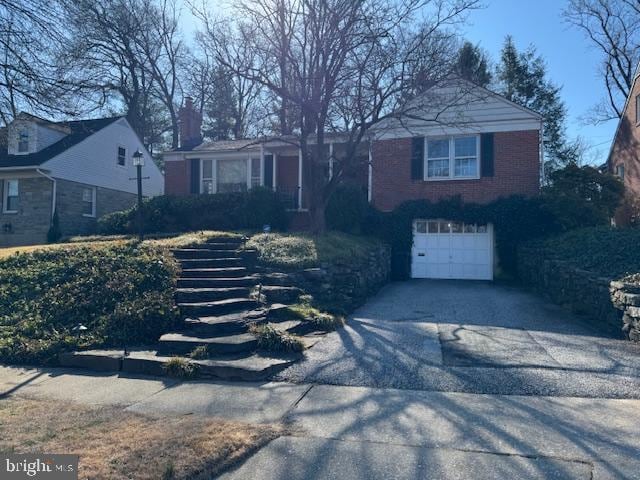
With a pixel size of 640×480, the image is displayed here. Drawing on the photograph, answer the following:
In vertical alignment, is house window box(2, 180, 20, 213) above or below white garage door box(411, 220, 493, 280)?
above

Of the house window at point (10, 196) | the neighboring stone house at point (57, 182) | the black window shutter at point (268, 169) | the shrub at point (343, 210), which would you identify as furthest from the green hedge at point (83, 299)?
the house window at point (10, 196)

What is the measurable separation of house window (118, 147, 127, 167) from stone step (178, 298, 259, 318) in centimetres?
1988

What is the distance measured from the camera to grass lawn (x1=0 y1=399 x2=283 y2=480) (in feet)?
11.2

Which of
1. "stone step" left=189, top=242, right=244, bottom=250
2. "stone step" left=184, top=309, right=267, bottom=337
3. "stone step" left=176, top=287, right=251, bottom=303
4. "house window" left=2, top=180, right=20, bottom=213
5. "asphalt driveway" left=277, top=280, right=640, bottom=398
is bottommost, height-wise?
"asphalt driveway" left=277, top=280, right=640, bottom=398

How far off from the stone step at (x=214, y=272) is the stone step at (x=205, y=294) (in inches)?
33.5

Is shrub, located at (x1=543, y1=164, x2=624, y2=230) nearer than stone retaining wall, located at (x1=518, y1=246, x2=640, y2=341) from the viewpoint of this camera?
No

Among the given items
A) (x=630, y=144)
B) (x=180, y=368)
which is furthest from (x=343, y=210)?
(x=630, y=144)

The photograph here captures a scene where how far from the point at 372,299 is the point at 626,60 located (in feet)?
92.8

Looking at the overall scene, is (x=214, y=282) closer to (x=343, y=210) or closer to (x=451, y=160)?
(x=343, y=210)

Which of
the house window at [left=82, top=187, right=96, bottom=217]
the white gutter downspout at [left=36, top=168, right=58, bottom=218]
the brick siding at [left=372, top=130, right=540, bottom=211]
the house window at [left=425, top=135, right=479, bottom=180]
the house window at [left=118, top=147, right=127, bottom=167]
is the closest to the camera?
the brick siding at [left=372, top=130, right=540, bottom=211]

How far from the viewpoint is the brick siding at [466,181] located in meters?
16.4

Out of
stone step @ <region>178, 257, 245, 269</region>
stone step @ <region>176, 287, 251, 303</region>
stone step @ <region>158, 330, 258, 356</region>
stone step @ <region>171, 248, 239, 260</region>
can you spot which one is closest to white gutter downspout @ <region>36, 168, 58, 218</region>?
stone step @ <region>171, 248, 239, 260</region>

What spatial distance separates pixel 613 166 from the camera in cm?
2455

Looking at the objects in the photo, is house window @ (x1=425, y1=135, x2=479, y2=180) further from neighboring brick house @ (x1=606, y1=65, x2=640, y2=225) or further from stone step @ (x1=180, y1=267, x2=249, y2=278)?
stone step @ (x1=180, y1=267, x2=249, y2=278)
